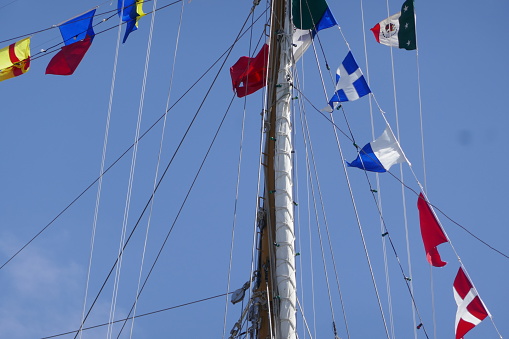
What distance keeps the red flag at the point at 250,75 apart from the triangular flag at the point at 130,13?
2.95 meters

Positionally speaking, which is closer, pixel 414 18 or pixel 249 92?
pixel 414 18

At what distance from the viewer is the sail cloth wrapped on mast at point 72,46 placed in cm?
2623

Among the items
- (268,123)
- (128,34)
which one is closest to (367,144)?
(268,123)

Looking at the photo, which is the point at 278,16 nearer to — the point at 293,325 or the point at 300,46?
the point at 300,46

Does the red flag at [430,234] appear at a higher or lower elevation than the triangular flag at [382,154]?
lower

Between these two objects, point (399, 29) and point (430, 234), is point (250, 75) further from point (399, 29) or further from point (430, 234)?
point (430, 234)

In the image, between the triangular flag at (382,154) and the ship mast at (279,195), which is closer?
the ship mast at (279,195)

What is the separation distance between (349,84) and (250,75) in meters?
3.22

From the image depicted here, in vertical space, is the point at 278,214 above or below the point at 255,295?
above

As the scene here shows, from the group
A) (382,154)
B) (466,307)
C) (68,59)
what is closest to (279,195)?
(382,154)

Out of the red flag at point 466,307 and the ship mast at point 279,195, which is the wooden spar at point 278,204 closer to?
the ship mast at point 279,195

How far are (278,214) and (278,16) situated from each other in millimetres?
5665

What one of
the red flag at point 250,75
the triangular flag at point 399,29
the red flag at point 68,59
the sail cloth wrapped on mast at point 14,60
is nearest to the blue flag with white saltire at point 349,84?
the triangular flag at point 399,29

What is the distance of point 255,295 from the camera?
2264 centimetres
